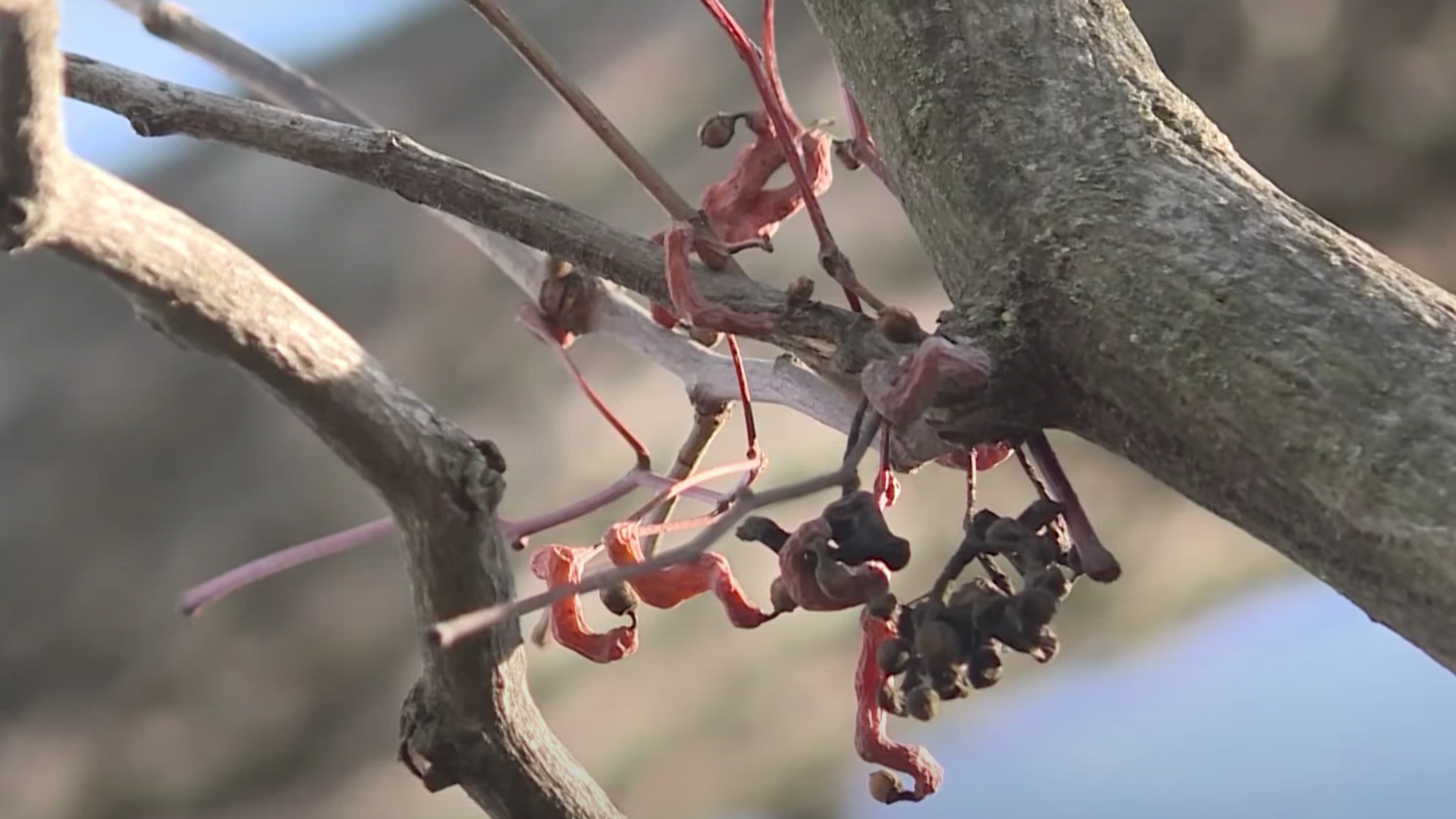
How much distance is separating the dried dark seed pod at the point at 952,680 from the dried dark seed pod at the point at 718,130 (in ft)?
0.52

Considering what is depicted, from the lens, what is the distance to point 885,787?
→ 0.26 meters

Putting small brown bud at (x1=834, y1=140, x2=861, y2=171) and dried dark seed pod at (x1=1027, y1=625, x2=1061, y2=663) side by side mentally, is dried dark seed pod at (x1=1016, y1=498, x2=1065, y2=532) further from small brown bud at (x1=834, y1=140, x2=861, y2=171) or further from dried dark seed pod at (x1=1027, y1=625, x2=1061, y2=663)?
small brown bud at (x1=834, y1=140, x2=861, y2=171)

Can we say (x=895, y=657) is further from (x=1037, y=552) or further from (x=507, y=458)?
(x=507, y=458)

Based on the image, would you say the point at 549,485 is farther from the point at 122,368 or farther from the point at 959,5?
the point at 959,5

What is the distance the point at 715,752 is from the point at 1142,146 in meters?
1.07

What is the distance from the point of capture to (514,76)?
43.6 inches

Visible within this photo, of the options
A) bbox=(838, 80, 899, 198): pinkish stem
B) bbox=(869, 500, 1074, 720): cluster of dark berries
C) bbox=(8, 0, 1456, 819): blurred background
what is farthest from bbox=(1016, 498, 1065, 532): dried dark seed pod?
bbox=(8, 0, 1456, 819): blurred background

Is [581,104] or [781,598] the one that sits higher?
[581,104]

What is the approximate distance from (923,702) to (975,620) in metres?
0.02

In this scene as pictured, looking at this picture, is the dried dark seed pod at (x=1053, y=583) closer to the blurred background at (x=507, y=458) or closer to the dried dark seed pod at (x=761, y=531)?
the dried dark seed pod at (x=761, y=531)

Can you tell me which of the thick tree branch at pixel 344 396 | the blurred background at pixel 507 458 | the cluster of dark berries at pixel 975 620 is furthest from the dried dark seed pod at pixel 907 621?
the blurred background at pixel 507 458

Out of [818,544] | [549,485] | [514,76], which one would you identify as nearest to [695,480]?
[818,544]

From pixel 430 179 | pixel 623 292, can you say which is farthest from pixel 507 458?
pixel 430 179

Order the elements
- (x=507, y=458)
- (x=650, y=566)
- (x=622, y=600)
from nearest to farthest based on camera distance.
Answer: (x=650, y=566) → (x=622, y=600) → (x=507, y=458)
